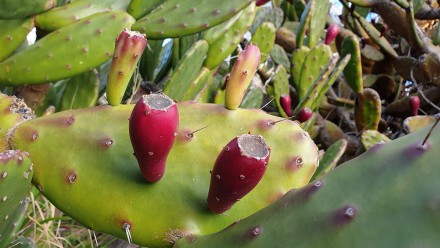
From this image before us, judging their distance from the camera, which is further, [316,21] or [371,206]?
[316,21]

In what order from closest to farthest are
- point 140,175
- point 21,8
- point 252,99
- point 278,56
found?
point 140,175 < point 21,8 < point 252,99 < point 278,56

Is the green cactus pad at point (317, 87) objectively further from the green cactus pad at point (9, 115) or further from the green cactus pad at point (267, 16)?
the green cactus pad at point (9, 115)

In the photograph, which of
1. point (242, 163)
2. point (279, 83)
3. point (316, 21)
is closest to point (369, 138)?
point (279, 83)

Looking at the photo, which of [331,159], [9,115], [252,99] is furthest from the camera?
[252,99]

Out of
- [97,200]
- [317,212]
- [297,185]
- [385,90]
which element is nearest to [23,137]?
[97,200]

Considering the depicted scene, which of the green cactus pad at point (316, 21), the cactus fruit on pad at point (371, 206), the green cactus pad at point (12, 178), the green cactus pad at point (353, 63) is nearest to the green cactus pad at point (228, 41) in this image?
the green cactus pad at point (353, 63)

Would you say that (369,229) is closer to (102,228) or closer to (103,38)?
(102,228)

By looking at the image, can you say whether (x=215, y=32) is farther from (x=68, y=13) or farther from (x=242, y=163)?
(x=242, y=163)

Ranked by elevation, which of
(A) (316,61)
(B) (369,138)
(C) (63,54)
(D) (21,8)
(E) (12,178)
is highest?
(E) (12,178)
